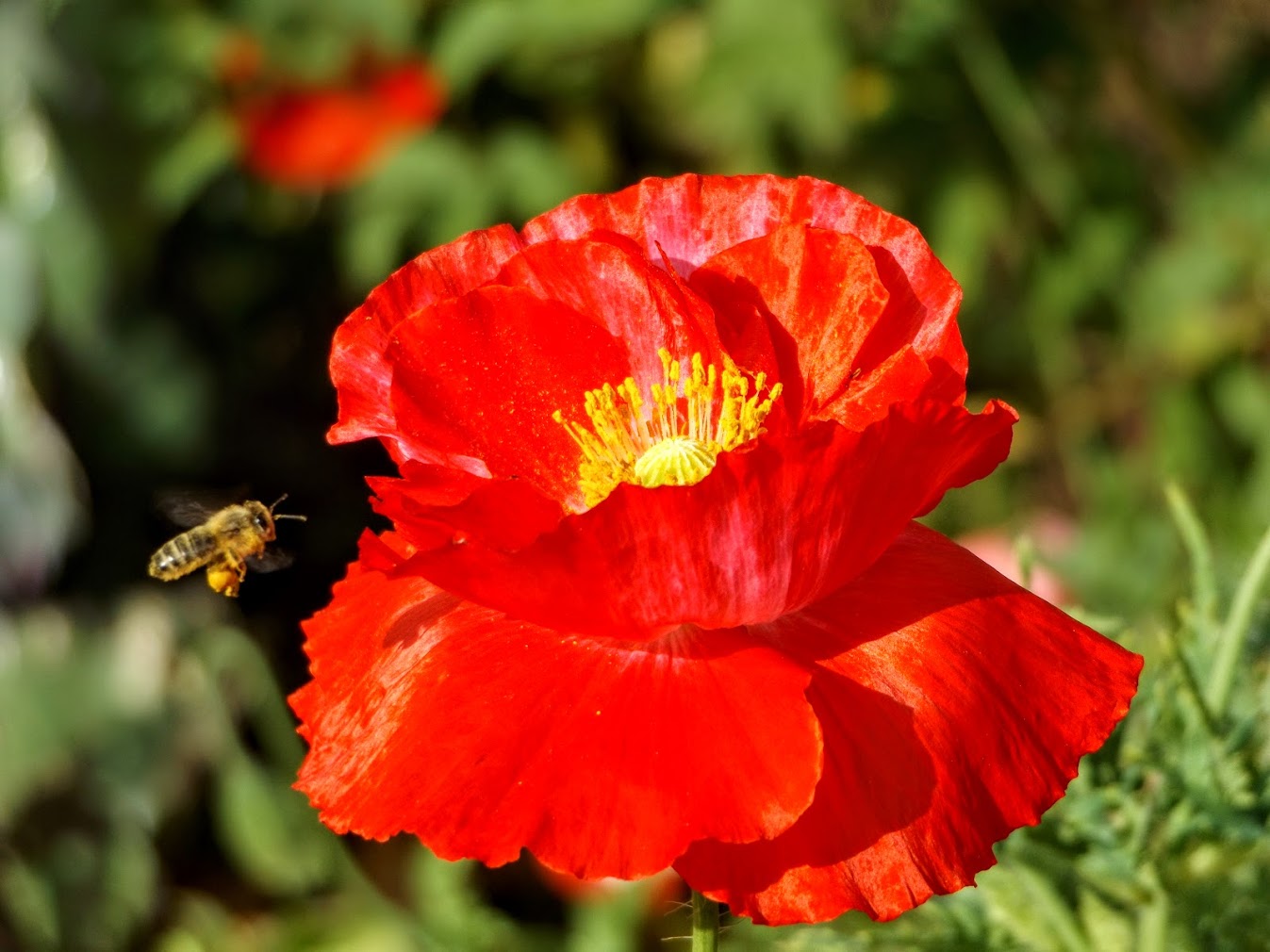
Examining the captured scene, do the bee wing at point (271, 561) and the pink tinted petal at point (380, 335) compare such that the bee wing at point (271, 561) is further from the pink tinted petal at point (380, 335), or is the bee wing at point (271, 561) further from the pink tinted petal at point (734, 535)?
the pink tinted petal at point (734, 535)

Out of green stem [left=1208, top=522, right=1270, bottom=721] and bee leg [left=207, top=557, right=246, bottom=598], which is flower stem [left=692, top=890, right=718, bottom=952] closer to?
green stem [left=1208, top=522, right=1270, bottom=721]

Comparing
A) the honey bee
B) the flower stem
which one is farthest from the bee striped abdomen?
the flower stem

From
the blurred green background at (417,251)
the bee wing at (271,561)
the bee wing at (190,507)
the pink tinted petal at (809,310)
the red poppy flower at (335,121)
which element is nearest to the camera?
the pink tinted petal at (809,310)

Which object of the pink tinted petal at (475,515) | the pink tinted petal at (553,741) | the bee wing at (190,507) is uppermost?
the pink tinted petal at (475,515)

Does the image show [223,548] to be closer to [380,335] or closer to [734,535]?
[380,335]

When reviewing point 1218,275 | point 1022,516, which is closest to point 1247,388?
point 1218,275

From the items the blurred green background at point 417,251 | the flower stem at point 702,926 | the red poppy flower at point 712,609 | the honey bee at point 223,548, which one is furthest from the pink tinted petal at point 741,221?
the blurred green background at point 417,251

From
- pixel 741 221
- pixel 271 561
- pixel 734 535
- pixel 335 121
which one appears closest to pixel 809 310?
pixel 741 221

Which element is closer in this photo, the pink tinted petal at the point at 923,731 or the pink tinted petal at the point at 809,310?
the pink tinted petal at the point at 923,731
